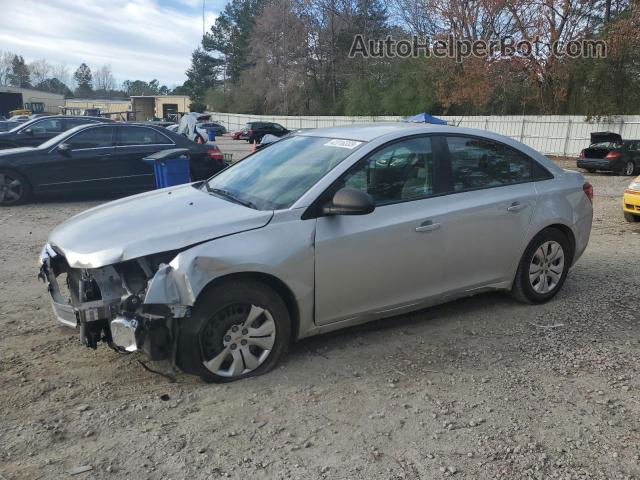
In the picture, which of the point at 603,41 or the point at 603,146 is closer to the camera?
the point at 603,146

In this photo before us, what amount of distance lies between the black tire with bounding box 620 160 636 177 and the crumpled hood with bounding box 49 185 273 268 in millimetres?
18222

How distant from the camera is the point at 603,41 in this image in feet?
86.7

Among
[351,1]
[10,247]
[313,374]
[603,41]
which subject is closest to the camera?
[313,374]

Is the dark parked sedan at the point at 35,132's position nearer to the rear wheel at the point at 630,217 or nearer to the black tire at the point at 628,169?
the rear wheel at the point at 630,217

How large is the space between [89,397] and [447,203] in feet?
9.46

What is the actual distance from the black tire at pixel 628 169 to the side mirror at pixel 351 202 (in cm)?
1799

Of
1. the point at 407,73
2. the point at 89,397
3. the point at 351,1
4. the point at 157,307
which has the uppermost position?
the point at 351,1

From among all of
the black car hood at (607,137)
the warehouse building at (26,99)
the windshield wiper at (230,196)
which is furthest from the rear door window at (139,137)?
the warehouse building at (26,99)

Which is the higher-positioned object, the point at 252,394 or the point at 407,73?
the point at 407,73

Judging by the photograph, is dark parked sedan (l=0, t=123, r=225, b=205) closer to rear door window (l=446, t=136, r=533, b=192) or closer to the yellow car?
rear door window (l=446, t=136, r=533, b=192)

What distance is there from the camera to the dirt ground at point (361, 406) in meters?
2.80

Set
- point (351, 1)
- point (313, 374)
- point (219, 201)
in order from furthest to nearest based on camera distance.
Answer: point (351, 1) → point (219, 201) → point (313, 374)

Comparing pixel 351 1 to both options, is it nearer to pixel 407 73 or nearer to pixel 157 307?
pixel 407 73

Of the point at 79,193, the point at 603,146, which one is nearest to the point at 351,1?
the point at 603,146
